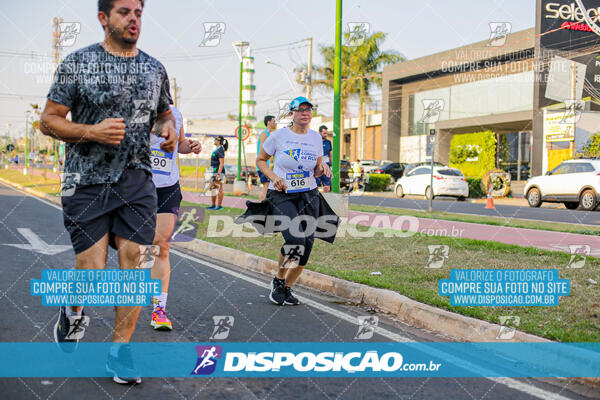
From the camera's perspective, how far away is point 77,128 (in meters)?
3.30

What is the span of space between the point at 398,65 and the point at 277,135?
4906cm

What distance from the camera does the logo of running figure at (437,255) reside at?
26.0ft

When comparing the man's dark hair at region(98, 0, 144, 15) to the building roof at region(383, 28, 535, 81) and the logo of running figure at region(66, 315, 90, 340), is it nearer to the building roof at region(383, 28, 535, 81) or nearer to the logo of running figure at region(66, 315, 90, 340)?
the logo of running figure at region(66, 315, 90, 340)

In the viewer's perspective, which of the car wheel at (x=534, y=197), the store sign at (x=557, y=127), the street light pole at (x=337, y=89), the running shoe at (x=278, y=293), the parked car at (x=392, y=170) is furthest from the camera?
the parked car at (x=392, y=170)

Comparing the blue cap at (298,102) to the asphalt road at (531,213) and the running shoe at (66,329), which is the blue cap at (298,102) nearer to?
the running shoe at (66,329)

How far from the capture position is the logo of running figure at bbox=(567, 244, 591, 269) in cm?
768

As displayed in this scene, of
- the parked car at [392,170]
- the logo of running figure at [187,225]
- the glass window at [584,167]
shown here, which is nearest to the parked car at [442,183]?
the glass window at [584,167]

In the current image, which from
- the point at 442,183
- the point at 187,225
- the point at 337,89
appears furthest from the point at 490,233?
the point at 442,183

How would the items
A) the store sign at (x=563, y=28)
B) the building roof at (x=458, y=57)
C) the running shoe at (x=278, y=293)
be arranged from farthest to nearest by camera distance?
the building roof at (x=458, y=57)
the store sign at (x=563, y=28)
the running shoe at (x=278, y=293)

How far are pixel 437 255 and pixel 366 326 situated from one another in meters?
3.64

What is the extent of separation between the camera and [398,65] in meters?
53.2

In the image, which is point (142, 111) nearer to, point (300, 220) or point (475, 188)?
point (300, 220)

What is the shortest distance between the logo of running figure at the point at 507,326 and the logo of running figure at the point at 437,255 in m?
2.58

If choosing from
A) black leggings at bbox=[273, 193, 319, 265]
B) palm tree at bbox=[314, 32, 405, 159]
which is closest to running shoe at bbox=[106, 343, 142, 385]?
black leggings at bbox=[273, 193, 319, 265]
